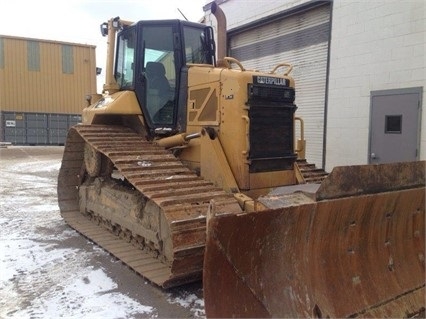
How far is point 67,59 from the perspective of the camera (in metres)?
26.0

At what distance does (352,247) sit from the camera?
3.67 meters

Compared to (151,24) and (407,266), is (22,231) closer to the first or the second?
(151,24)

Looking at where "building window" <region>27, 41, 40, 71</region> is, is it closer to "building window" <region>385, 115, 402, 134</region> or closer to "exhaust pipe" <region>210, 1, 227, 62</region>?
"exhaust pipe" <region>210, 1, 227, 62</region>

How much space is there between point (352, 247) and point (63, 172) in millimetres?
5086

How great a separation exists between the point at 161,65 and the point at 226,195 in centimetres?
241

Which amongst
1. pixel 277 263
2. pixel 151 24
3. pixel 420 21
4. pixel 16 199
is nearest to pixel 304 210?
pixel 277 263

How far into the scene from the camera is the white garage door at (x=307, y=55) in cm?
951

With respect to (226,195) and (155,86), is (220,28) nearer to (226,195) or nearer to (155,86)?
(155,86)

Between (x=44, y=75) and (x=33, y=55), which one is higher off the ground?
(x=33, y=55)

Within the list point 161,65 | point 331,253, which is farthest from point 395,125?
point 331,253

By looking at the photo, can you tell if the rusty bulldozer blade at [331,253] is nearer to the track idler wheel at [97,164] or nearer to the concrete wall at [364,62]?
the track idler wheel at [97,164]

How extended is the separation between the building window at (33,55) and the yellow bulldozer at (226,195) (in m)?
20.3

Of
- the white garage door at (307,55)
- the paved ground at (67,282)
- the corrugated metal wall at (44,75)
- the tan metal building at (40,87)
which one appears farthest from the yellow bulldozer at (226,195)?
the corrugated metal wall at (44,75)

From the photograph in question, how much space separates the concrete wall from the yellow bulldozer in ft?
8.47
